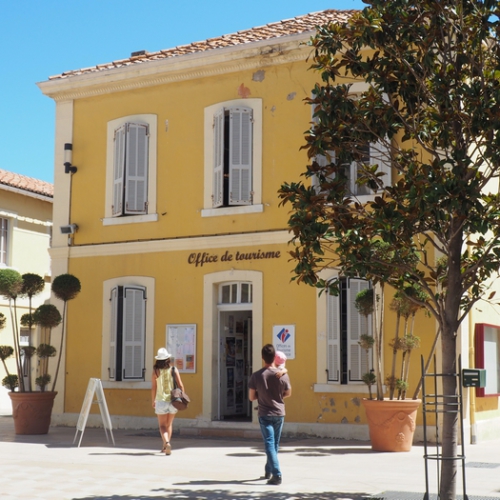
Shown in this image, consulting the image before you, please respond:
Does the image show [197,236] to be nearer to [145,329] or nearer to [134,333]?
[145,329]

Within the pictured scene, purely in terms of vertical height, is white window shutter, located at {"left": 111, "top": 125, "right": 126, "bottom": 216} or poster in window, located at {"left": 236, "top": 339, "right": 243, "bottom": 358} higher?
white window shutter, located at {"left": 111, "top": 125, "right": 126, "bottom": 216}

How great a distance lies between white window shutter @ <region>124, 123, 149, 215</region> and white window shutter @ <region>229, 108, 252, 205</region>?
1959 mm

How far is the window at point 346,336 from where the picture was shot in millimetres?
15227

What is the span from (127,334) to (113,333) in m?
0.31

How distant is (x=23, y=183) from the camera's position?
26.5 meters

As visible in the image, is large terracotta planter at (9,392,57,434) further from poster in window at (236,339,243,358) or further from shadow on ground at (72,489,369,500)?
Result: shadow on ground at (72,489,369,500)

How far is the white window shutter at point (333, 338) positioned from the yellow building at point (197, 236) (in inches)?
1.1

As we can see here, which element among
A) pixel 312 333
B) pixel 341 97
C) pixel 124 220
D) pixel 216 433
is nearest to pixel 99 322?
pixel 124 220

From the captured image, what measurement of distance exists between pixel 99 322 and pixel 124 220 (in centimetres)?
210

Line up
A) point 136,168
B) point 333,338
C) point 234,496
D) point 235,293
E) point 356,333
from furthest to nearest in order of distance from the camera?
1. point 136,168
2. point 235,293
3. point 333,338
4. point 356,333
5. point 234,496

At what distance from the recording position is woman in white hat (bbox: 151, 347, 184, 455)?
42.2 ft

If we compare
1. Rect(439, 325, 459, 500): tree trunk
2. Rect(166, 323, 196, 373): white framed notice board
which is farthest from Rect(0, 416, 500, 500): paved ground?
Rect(166, 323, 196, 373): white framed notice board

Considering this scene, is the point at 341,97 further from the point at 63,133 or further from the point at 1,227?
the point at 1,227

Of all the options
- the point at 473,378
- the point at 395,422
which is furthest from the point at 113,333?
the point at 473,378
